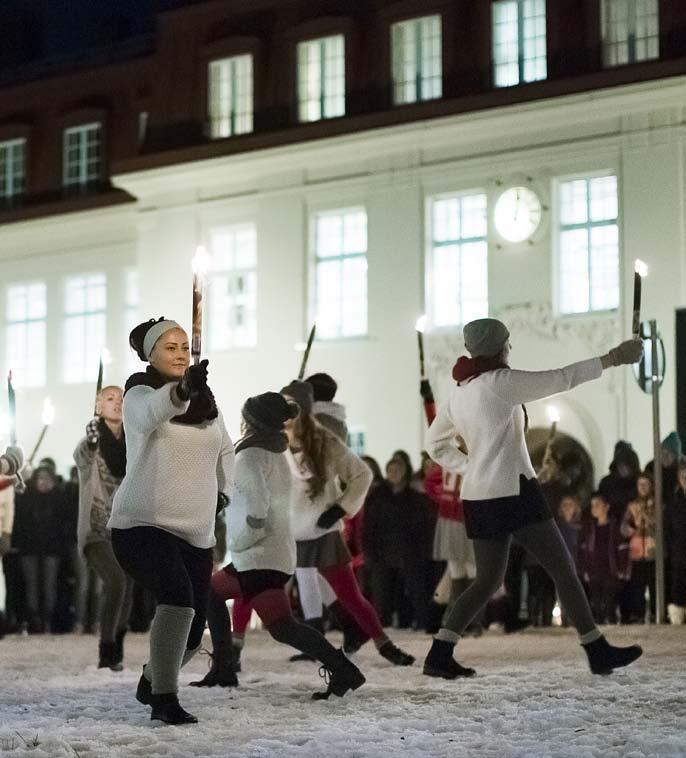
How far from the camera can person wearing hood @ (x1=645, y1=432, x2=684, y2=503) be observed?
17031 millimetres

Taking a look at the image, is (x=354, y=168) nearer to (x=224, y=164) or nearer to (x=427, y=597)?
(x=224, y=164)

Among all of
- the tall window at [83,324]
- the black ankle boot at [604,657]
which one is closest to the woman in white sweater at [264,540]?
the black ankle boot at [604,657]

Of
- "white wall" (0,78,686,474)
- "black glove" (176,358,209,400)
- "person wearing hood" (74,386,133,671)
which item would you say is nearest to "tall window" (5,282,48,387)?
"white wall" (0,78,686,474)

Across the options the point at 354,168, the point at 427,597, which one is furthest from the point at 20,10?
the point at 427,597

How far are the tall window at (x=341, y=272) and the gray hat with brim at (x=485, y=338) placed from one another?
55.7ft

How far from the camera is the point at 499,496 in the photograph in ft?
31.4

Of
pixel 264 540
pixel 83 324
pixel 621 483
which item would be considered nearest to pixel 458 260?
pixel 621 483

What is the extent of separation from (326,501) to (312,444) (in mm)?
487

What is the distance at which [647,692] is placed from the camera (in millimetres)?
8688

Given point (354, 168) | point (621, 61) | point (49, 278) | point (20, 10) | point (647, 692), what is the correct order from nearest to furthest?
1. point (647, 692)
2. point (621, 61)
3. point (354, 168)
4. point (49, 278)
5. point (20, 10)

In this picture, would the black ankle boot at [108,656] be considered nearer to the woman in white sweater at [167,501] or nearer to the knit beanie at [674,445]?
the woman in white sweater at [167,501]

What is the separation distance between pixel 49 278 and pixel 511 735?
86.3 ft

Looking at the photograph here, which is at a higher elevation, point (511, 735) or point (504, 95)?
point (504, 95)

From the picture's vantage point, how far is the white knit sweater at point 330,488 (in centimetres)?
1115
